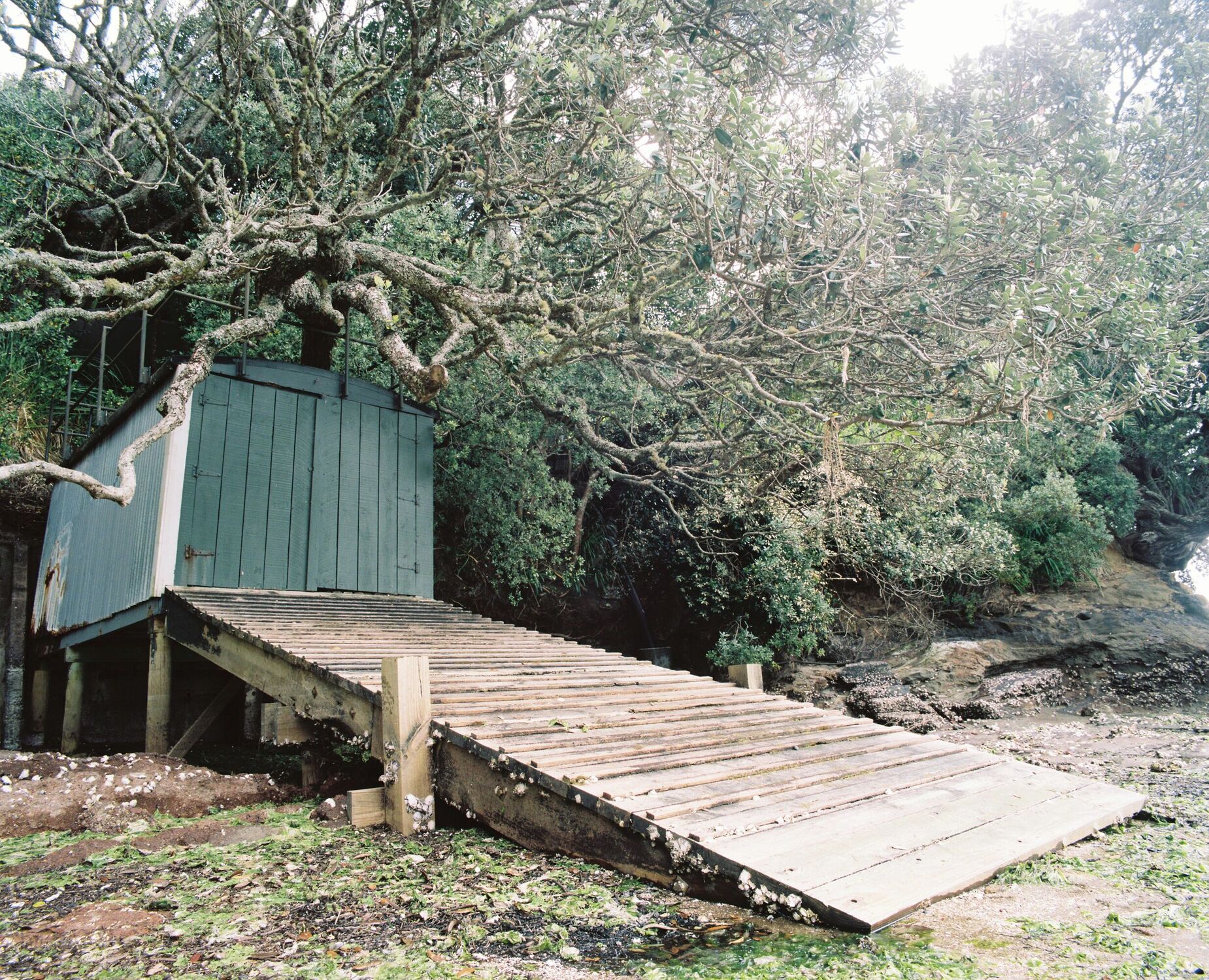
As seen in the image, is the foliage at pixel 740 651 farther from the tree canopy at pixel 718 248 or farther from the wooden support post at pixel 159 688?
the wooden support post at pixel 159 688

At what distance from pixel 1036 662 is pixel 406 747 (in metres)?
11.0

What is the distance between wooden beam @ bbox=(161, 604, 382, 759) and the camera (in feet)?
14.1

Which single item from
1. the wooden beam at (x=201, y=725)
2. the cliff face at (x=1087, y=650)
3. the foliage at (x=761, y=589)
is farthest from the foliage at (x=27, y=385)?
the cliff face at (x=1087, y=650)

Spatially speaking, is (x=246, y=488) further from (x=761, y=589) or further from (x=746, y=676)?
(x=761, y=589)

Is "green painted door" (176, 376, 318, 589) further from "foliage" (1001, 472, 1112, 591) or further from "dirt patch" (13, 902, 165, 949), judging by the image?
"foliage" (1001, 472, 1112, 591)

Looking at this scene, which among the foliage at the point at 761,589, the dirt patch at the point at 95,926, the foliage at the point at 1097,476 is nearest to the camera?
the dirt patch at the point at 95,926

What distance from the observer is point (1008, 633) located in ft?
40.3

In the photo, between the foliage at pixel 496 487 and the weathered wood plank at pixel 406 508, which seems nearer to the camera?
the weathered wood plank at pixel 406 508

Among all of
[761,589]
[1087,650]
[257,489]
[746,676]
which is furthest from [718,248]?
[1087,650]

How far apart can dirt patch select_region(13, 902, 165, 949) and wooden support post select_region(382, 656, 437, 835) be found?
1.18 m

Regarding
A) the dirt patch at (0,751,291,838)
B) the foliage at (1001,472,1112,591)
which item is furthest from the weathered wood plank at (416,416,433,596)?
the foliage at (1001,472,1112,591)

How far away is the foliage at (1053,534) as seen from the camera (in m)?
12.8

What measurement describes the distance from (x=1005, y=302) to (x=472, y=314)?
470 centimetres

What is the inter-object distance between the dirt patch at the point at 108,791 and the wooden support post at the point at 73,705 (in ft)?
14.1
